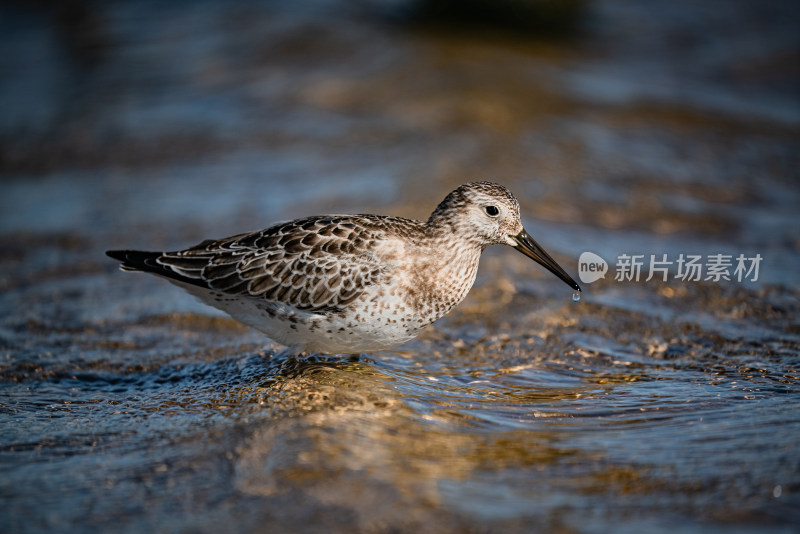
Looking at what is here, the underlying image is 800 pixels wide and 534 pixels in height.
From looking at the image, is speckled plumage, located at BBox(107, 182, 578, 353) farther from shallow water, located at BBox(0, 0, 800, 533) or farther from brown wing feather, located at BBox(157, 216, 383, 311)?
shallow water, located at BBox(0, 0, 800, 533)

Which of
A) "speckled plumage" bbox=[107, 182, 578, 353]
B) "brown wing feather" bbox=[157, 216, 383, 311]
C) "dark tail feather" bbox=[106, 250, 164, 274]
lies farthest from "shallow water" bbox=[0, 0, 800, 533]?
"dark tail feather" bbox=[106, 250, 164, 274]

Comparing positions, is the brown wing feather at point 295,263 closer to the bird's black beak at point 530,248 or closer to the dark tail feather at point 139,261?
the dark tail feather at point 139,261

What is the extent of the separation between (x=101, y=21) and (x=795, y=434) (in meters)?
17.2

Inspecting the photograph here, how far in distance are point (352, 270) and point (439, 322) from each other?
77.9 inches

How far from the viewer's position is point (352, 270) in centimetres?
638

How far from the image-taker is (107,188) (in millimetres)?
11977

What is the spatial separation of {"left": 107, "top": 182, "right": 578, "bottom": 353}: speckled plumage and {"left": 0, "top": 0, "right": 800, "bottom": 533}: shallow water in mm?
496

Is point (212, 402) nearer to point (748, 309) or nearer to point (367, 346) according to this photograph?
point (367, 346)

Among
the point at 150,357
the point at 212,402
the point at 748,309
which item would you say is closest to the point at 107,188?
the point at 150,357

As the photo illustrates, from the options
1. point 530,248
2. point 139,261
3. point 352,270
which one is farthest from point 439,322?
point 139,261

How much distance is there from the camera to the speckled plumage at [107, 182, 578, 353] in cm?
634

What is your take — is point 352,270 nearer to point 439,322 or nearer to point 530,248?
point 530,248

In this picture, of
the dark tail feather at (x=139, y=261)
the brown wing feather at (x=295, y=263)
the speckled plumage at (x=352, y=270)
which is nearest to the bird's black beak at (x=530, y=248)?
the speckled plumage at (x=352, y=270)

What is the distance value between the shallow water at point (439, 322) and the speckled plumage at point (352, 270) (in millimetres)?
496
